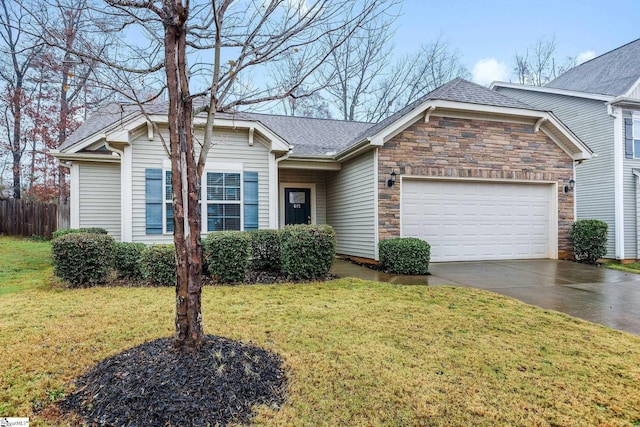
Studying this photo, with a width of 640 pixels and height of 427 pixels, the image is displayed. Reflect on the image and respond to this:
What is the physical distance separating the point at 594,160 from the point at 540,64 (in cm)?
1581

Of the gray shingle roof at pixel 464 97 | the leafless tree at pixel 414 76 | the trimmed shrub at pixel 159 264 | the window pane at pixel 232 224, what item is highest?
the leafless tree at pixel 414 76

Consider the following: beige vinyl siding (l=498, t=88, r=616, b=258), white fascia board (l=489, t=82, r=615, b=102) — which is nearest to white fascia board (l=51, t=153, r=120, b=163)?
beige vinyl siding (l=498, t=88, r=616, b=258)

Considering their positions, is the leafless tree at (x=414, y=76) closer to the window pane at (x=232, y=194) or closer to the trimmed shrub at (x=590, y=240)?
the trimmed shrub at (x=590, y=240)

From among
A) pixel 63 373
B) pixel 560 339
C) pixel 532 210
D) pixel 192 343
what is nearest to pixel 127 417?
pixel 192 343

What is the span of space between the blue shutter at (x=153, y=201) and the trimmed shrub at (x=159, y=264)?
1.92m

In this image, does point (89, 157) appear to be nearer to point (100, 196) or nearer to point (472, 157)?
point (100, 196)

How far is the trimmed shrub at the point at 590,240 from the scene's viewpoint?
9.44 metres

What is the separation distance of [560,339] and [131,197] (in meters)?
8.45

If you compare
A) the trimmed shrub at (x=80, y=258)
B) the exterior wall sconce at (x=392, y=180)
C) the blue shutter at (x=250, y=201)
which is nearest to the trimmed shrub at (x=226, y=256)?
the trimmed shrub at (x=80, y=258)

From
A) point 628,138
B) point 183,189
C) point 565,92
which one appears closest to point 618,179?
point 628,138

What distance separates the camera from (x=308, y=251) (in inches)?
273

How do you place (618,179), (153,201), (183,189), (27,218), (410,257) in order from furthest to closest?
(27,218)
(618,179)
(153,201)
(410,257)
(183,189)

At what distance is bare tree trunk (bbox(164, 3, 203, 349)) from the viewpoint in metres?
2.69

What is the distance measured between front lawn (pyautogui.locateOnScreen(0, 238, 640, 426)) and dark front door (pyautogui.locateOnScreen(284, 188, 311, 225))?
5900 mm
